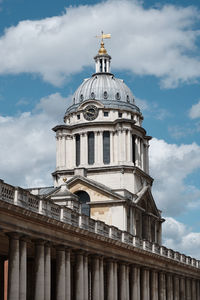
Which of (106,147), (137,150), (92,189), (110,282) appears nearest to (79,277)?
(110,282)

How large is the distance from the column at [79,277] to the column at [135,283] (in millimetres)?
16223

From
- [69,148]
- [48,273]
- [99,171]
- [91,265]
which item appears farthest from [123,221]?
[48,273]

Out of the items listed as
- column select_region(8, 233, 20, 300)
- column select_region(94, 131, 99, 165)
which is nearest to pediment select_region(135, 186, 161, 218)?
column select_region(94, 131, 99, 165)

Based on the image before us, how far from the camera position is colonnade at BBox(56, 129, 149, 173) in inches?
3974

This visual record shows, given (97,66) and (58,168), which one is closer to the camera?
(58,168)

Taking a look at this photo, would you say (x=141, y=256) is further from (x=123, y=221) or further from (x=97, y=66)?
(x=97, y=66)

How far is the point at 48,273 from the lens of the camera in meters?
48.0

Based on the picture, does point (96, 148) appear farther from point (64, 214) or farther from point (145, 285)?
point (64, 214)

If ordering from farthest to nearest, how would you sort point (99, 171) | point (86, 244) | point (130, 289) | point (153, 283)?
point (99, 171) < point (153, 283) < point (130, 289) < point (86, 244)

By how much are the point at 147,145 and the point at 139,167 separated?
726 cm

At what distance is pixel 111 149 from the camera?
102 metres

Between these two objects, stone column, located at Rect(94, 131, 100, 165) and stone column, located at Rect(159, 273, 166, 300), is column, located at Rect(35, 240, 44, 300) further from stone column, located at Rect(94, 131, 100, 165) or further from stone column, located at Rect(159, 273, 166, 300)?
stone column, located at Rect(94, 131, 100, 165)

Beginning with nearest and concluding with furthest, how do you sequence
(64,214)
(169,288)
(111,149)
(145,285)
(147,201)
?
(64,214), (145,285), (169,288), (111,149), (147,201)

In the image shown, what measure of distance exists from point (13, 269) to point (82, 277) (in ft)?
44.5
